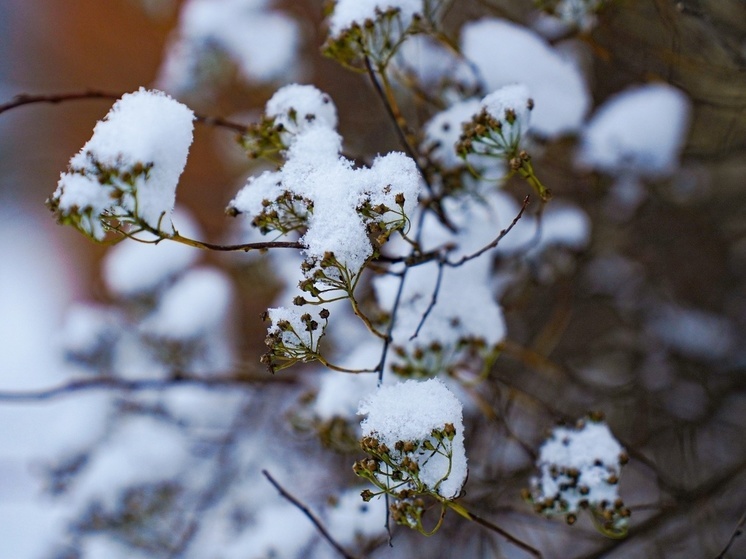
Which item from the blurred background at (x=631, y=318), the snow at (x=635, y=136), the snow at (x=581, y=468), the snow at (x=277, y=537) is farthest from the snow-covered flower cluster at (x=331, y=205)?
the snow at (x=635, y=136)

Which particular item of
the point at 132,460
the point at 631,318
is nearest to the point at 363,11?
the point at 132,460

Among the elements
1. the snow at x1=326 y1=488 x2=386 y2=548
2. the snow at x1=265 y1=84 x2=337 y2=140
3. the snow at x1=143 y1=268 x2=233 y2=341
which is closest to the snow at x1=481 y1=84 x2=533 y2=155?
the snow at x1=265 y1=84 x2=337 y2=140

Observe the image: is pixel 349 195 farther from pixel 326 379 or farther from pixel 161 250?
pixel 161 250

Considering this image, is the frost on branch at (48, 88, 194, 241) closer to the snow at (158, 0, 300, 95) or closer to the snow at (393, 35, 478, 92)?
the snow at (393, 35, 478, 92)

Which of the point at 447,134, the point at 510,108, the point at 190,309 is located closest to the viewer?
the point at 510,108

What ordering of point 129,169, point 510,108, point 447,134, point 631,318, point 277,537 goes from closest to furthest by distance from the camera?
point 129,169
point 510,108
point 447,134
point 277,537
point 631,318

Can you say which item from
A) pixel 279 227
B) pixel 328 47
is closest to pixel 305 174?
pixel 279 227

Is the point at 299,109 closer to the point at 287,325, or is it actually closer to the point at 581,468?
the point at 287,325

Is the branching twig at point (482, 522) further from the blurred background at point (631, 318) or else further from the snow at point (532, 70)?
the snow at point (532, 70)
